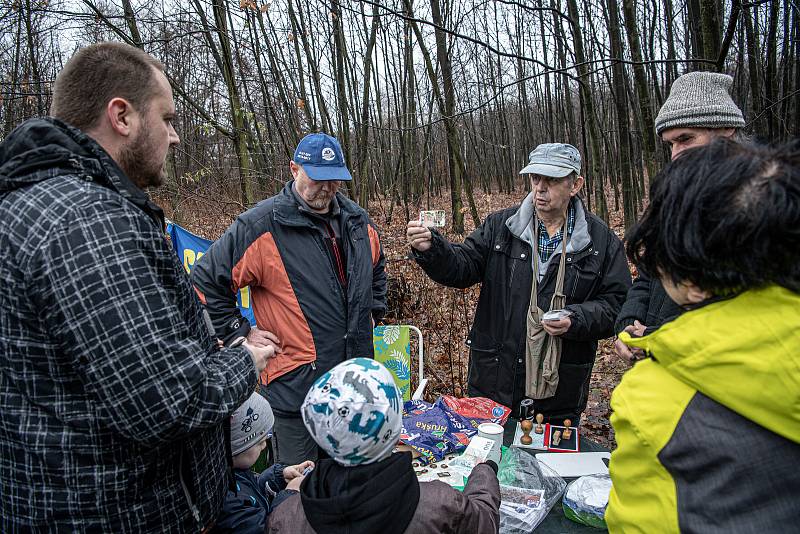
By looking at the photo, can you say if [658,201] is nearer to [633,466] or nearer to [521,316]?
[633,466]

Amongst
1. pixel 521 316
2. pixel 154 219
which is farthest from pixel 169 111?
pixel 521 316

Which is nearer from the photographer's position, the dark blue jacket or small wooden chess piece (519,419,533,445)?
the dark blue jacket

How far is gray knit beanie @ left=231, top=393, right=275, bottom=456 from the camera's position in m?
1.92

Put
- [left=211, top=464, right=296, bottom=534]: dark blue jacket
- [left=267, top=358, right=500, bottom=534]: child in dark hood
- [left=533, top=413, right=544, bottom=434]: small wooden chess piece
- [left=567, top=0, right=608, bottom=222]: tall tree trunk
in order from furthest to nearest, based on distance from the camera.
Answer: [left=567, top=0, right=608, bottom=222]: tall tree trunk < [left=533, top=413, right=544, bottom=434]: small wooden chess piece < [left=211, top=464, right=296, bottom=534]: dark blue jacket < [left=267, top=358, right=500, bottom=534]: child in dark hood

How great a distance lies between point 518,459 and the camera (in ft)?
7.02

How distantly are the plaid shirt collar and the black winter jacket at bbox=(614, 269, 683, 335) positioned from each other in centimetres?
46

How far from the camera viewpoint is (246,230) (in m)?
2.82

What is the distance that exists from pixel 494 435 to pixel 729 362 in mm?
1331

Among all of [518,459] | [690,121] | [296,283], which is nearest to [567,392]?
[518,459]

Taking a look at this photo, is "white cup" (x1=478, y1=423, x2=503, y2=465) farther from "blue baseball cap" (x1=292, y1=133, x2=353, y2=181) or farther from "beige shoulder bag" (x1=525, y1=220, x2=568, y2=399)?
"blue baseball cap" (x1=292, y1=133, x2=353, y2=181)

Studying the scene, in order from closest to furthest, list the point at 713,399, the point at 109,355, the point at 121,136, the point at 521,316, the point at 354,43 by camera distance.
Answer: the point at 713,399 < the point at 109,355 < the point at 121,136 < the point at 521,316 < the point at 354,43

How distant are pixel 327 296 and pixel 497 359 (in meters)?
1.05

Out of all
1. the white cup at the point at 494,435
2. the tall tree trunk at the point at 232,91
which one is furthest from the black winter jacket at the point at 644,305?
the tall tree trunk at the point at 232,91

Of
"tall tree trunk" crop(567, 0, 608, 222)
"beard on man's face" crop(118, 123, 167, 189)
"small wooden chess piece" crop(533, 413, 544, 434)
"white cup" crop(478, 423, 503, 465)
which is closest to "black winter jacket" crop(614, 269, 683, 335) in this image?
"small wooden chess piece" crop(533, 413, 544, 434)
